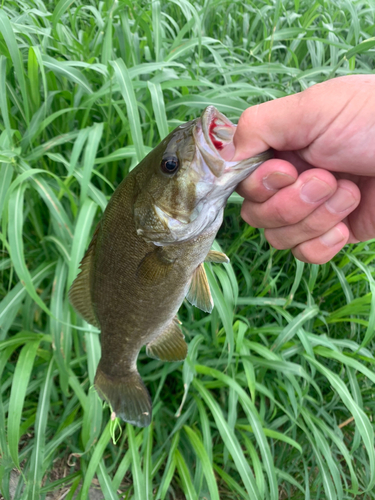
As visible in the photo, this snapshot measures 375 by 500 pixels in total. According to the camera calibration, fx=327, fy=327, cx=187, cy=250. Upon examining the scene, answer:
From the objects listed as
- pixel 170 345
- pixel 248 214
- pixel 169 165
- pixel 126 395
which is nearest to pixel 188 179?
pixel 169 165

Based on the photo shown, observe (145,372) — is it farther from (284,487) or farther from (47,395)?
(284,487)

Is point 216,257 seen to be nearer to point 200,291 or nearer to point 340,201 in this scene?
point 200,291

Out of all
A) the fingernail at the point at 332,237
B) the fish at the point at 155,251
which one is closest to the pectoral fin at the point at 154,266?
the fish at the point at 155,251

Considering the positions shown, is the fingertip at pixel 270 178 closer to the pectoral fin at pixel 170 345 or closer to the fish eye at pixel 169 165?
the fish eye at pixel 169 165

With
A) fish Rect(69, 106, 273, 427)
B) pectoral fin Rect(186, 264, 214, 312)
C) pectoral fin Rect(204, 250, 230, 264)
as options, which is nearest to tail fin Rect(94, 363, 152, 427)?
fish Rect(69, 106, 273, 427)

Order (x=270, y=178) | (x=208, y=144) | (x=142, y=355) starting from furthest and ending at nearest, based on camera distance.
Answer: (x=142, y=355), (x=270, y=178), (x=208, y=144)
